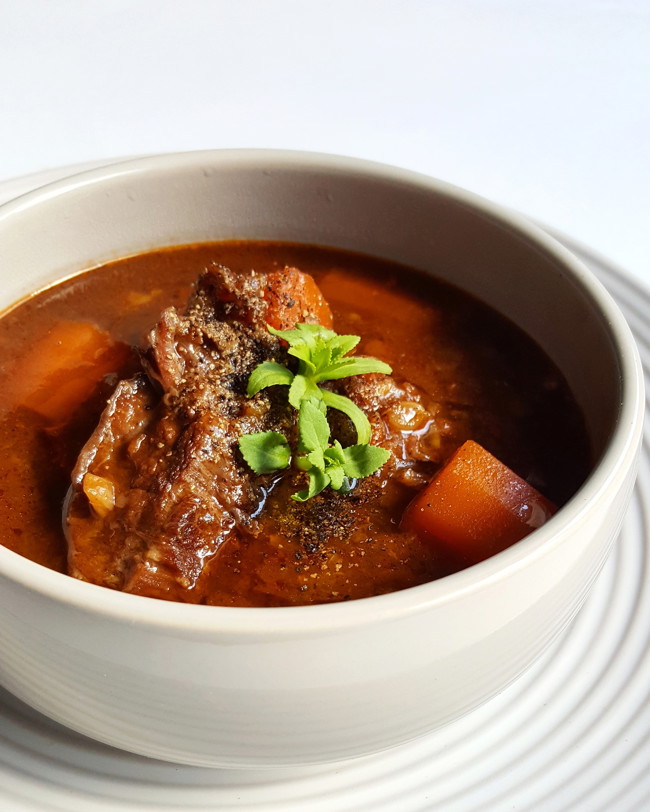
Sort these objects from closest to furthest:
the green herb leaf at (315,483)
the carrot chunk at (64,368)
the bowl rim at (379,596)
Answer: the bowl rim at (379,596), the green herb leaf at (315,483), the carrot chunk at (64,368)

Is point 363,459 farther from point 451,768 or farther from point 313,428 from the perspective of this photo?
point 451,768

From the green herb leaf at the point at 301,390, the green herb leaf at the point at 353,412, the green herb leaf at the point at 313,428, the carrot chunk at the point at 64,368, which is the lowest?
the carrot chunk at the point at 64,368

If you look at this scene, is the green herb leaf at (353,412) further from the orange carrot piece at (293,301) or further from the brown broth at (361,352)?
the orange carrot piece at (293,301)

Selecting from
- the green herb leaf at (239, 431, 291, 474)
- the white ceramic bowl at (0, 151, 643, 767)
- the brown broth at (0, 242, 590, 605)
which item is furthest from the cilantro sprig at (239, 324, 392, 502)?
the white ceramic bowl at (0, 151, 643, 767)

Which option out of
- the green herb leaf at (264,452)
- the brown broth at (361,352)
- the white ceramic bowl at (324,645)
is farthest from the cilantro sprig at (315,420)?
the white ceramic bowl at (324,645)

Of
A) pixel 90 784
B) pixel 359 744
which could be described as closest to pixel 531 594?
pixel 359 744

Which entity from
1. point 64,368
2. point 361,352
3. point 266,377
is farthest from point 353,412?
point 64,368
